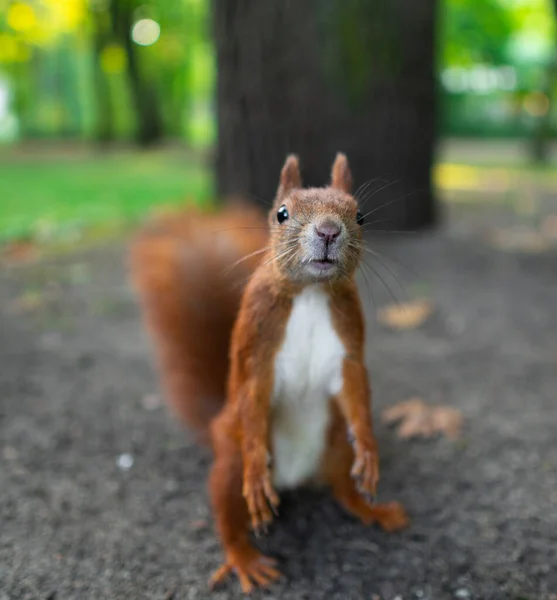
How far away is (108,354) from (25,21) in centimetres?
1423

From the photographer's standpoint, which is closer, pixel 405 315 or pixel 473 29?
pixel 405 315

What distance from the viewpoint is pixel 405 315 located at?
324cm

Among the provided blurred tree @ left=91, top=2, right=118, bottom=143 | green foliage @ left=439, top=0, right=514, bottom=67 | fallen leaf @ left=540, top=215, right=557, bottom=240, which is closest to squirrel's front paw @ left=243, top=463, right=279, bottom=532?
fallen leaf @ left=540, top=215, right=557, bottom=240

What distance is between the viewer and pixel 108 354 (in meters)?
2.89

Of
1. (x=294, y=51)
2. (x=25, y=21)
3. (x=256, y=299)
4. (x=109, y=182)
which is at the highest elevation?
(x=25, y=21)

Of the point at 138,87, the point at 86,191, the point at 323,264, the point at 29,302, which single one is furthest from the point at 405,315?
the point at 138,87

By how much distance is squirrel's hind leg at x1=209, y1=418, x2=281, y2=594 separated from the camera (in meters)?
1.51

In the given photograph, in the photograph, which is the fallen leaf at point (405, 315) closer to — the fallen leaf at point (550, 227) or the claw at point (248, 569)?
the claw at point (248, 569)

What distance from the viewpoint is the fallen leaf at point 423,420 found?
2.21 metres

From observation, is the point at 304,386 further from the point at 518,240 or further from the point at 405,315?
the point at 518,240

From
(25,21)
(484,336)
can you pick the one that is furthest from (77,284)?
(25,21)

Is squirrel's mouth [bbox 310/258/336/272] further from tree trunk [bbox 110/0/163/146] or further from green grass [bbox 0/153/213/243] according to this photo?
tree trunk [bbox 110/0/163/146]

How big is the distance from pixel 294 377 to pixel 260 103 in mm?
2567

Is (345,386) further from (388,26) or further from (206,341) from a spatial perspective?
(388,26)
